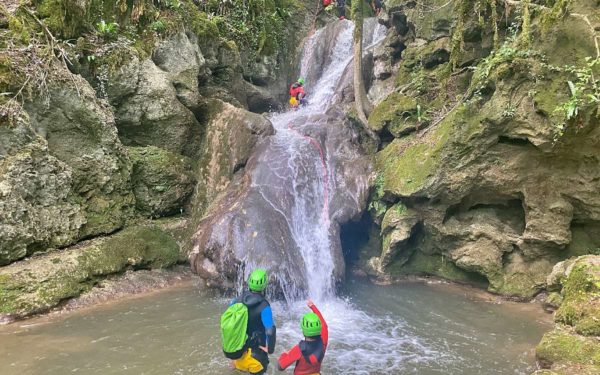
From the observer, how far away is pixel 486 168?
924cm

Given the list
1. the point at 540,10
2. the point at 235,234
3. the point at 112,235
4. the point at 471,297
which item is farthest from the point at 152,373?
the point at 540,10

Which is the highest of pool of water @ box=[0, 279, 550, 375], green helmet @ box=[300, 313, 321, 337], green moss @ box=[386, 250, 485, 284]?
green moss @ box=[386, 250, 485, 284]

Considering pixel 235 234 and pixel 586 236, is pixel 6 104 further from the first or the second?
pixel 586 236

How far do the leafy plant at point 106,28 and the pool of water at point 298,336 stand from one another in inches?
274

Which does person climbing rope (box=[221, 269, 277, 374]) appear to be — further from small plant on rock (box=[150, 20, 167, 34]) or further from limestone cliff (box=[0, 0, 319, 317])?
small plant on rock (box=[150, 20, 167, 34])

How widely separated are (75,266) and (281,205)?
4.92 m

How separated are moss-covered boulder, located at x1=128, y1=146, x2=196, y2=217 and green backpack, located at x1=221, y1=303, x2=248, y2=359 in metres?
6.99

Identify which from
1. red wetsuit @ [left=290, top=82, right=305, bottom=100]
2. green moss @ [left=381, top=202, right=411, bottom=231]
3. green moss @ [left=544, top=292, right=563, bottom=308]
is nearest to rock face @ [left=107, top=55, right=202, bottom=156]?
red wetsuit @ [left=290, top=82, right=305, bottom=100]

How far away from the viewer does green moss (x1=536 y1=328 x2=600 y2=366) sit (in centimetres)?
573

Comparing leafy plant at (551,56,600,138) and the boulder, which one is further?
the boulder

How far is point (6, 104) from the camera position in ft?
27.8

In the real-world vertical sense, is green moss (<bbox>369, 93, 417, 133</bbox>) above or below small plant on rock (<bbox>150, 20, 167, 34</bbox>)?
below

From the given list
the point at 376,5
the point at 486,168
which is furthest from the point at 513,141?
the point at 376,5

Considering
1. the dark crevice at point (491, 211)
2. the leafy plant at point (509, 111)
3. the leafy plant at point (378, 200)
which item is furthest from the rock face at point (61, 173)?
the leafy plant at point (509, 111)
